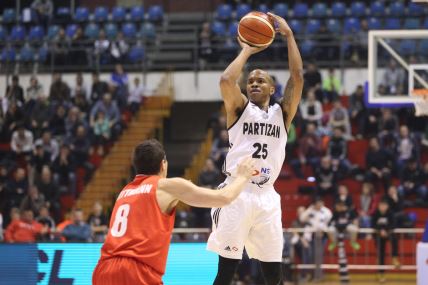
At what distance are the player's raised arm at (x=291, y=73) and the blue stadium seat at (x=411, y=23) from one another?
597 inches

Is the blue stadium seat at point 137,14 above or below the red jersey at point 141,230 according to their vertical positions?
above

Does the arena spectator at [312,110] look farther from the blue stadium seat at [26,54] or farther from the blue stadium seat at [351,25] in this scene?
the blue stadium seat at [26,54]

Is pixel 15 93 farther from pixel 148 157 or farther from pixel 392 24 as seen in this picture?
pixel 148 157

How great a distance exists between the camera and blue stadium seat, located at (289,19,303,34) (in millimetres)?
23312

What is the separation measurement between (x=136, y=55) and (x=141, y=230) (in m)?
17.5

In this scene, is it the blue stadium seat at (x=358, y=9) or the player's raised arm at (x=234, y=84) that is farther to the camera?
the blue stadium seat at (x=358, y=9)

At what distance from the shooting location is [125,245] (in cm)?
624

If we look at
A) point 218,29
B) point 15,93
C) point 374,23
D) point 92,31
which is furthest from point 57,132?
point 374,23

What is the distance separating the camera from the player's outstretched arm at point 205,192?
20.3 feet

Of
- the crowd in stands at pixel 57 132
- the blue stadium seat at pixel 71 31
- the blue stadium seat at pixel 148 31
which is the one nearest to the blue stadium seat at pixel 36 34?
the blue stadium seat at pixel 71 31

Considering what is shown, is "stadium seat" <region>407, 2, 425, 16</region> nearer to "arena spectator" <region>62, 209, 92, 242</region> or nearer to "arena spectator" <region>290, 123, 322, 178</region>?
"arena spectator" <region>290, 123, 322, 178</region>

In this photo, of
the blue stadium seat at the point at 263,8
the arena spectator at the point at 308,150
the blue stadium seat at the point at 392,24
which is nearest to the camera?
the arena spectator at the point at 308,150

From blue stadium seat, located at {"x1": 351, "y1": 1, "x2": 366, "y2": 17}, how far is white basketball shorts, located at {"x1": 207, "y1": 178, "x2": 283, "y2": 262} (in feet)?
54.9

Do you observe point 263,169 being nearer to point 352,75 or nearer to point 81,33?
point 352,75
